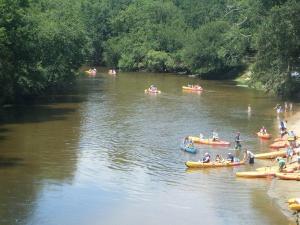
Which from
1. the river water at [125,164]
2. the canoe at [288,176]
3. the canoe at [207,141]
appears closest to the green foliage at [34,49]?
the river water at [125,164]

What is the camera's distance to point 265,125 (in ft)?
204

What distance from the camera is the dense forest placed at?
68.8 meters

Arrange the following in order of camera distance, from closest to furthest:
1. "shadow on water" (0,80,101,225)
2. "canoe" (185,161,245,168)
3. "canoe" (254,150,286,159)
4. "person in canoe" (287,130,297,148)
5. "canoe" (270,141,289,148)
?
1. "shadow on water" (0,80,101,225)
2. "canoe" (185,161,245,168)
3. "canoe" (254,150,286,159)
4. "person in canoe" (287,130,297,148)
5. "canoe" (270,141,289,148)

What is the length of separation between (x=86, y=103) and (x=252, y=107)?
20574mm

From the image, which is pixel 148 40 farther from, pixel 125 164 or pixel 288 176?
pixel 288 176

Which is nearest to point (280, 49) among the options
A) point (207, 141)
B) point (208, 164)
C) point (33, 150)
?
point (207, 141)

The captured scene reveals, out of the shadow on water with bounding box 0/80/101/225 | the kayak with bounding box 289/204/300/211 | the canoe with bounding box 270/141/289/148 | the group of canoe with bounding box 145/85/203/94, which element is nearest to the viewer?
the kayak with bounding box 289/204/300/211

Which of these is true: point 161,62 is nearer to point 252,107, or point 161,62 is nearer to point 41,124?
point 252,107

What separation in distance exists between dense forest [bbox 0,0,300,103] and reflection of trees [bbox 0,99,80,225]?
465 cm

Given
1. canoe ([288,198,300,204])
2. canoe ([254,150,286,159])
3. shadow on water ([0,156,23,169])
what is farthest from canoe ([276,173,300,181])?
shadow on water ([0,156,23,169])

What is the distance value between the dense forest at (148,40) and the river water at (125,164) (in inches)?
170

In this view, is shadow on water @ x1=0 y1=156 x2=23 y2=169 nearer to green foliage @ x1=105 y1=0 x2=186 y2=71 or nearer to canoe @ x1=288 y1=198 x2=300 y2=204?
canoe @ x1=288 y1=198 x2=300 y2=204

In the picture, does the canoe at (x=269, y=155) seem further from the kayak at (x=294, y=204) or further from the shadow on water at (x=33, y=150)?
the shadow on water at (x=33, y=150)

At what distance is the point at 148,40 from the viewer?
441 ft
